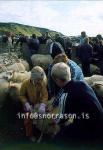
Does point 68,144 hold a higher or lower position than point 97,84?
lower

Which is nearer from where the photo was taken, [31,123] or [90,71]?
[31,123]

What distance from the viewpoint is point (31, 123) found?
7.55 metres

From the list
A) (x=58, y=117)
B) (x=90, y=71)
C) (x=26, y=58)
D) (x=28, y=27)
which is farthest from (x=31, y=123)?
(x=28, y=27)

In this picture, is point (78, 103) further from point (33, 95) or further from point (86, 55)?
point (86, 55)

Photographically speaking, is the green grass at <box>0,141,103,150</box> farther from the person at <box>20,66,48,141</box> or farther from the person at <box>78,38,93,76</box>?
the person at <box>78,38,93,76</box>

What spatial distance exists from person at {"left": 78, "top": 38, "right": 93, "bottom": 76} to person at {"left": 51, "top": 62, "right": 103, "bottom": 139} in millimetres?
8242

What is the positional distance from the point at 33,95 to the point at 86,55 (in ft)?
24.8

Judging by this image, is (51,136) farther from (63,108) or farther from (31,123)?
(63,108)

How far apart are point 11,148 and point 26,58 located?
33.2ft

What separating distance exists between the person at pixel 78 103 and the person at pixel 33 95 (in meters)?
0.84

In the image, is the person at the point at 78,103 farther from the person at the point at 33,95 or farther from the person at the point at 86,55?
the person at the point at 86,55

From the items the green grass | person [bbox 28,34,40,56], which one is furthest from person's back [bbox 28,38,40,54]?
the green grass

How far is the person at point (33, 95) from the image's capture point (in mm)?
7500

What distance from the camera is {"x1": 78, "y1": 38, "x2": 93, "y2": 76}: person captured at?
1481cm
